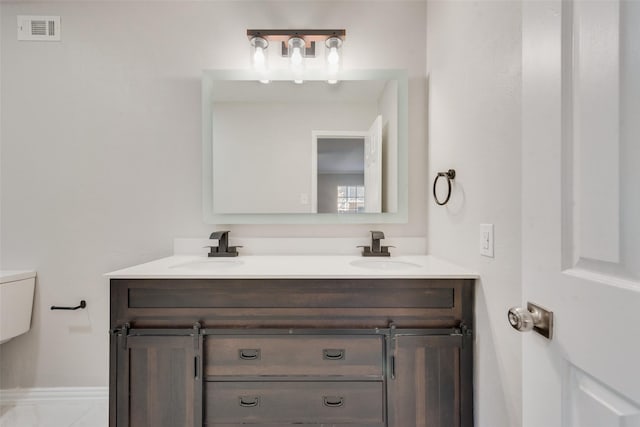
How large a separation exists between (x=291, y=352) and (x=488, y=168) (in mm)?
1035

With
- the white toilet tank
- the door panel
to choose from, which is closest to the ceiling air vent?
the white toilet tank

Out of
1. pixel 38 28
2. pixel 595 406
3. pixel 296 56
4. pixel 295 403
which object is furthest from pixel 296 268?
pixel 38 28

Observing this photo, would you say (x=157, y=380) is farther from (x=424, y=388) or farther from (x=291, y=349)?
(x=424, y=388)

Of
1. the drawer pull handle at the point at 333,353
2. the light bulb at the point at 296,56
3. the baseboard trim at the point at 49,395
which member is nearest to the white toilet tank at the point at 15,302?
the baseboard trim at the point at 49,395

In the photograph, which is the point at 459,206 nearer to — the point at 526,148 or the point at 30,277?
the point at 526,148

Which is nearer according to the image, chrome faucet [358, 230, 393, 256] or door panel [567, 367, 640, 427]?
door panel [567, 367, 640, 427]

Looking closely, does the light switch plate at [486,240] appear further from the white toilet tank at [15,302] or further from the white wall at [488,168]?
the white toilet tank at [15,302]

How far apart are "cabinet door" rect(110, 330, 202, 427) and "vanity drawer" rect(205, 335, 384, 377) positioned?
0.08 m

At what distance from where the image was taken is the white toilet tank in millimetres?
1540

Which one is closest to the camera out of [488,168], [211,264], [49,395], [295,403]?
[488,168]

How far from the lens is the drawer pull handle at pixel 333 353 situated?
3.74 feet

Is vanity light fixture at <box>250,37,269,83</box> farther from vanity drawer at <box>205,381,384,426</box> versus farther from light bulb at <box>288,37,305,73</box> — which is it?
vanity drawer at <box>205,381,384,426</box>

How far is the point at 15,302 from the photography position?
1.60 meters

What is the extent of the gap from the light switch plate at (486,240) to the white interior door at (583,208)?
1.24 feet
